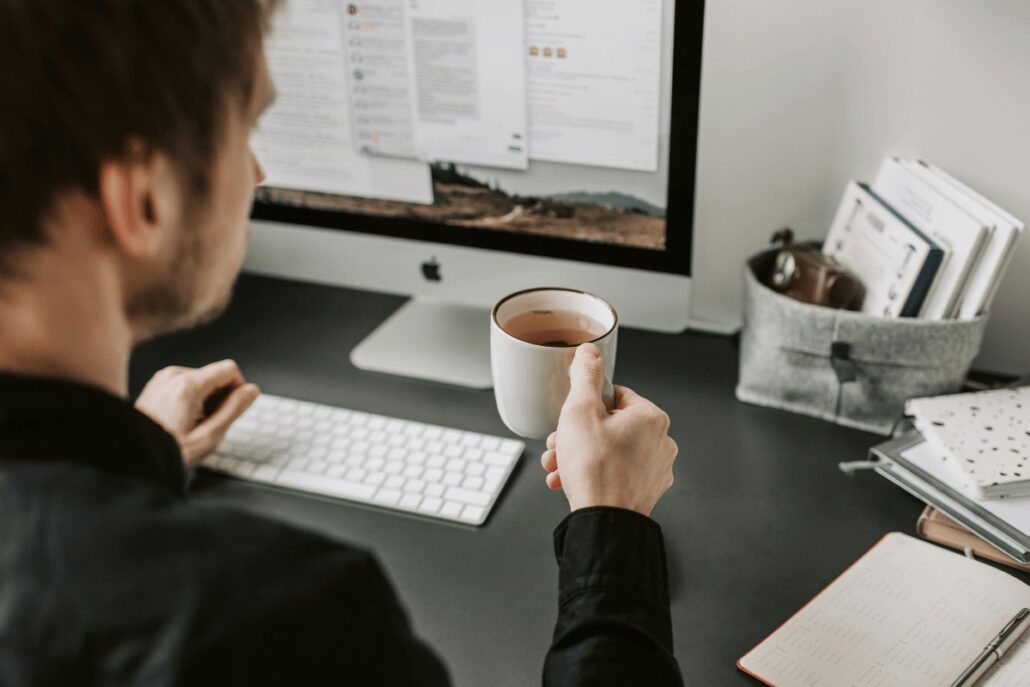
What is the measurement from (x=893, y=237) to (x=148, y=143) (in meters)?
0.75

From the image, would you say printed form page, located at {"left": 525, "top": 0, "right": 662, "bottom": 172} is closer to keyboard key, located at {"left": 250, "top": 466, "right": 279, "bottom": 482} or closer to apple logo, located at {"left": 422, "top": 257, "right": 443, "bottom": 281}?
apple logo, located at {"left": 422, "top": 257, "right": 443, "bottom": 281}

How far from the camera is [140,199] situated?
0.46 metres

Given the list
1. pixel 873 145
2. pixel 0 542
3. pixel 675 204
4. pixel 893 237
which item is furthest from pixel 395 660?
pixel 873 145

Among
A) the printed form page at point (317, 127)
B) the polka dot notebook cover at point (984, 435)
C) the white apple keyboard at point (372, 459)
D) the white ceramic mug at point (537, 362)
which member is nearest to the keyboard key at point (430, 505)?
the white apple keyboard at point (372, 459)

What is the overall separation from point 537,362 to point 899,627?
35 cm

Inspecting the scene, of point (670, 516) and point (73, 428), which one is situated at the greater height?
point (73, 428)

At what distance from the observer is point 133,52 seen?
434mm

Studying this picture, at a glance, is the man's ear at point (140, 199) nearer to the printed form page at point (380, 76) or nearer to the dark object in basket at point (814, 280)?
the printed form page at point (380, 76)

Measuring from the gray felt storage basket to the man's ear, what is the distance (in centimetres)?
65

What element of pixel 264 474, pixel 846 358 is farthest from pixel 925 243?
pixel 264 474

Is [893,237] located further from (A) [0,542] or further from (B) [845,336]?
(A) [0,542]

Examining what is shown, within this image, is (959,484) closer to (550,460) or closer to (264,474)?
(550,460)

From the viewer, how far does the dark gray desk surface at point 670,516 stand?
74 cm

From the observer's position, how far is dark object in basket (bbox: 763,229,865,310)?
97cm
